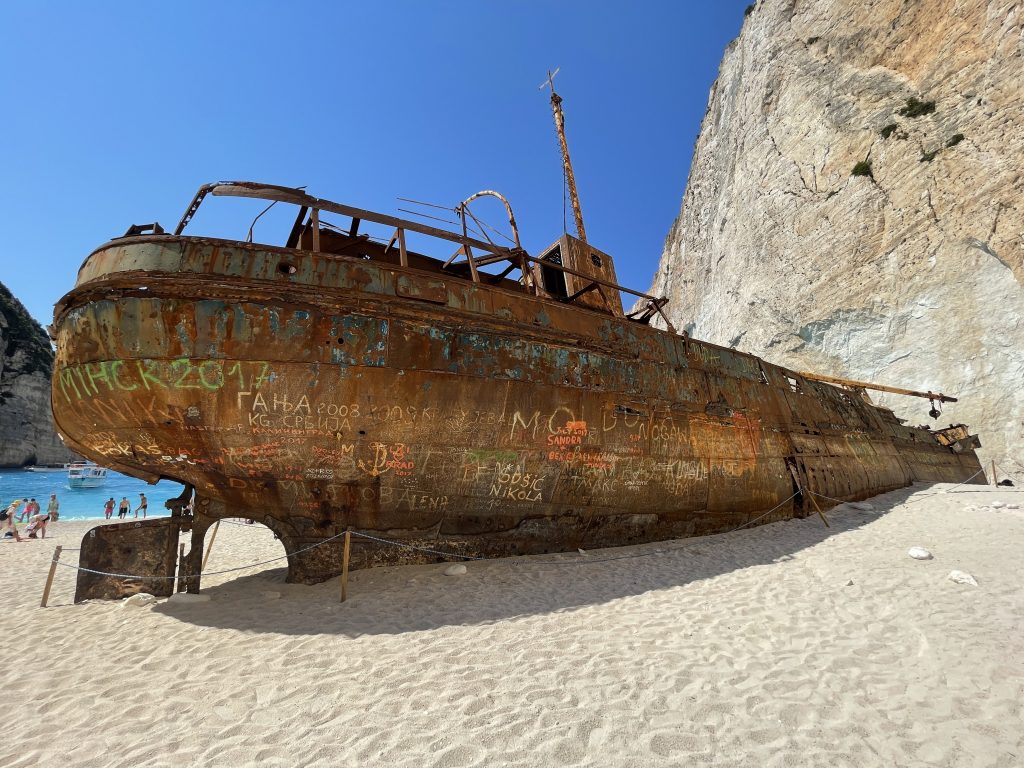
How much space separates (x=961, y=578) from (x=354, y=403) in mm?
7077

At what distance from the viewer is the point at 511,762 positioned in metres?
2.49

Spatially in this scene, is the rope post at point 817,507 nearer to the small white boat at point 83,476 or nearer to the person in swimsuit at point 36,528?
the person in swimsuit at point 36,528

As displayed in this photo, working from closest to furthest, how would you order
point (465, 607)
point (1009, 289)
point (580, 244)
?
point (465, 607) → point (580, 244) → point (1009, 289)

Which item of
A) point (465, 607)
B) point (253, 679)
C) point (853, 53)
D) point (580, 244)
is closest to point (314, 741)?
point (253, 679)

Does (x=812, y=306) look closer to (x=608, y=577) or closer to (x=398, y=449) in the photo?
(x=608, y=577)

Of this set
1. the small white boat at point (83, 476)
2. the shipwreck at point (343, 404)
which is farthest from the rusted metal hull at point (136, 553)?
the small white boat at point (83, 476)

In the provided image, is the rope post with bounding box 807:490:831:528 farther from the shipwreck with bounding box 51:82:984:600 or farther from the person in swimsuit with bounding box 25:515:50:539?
the person in swimsuit with bounding box 25:515:50:539

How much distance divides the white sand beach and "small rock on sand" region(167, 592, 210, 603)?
0.10m

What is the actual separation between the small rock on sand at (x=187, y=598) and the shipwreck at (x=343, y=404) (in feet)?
0.61

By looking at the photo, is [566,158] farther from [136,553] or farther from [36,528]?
[36,528]

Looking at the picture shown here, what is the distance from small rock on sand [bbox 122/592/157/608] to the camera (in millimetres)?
5180

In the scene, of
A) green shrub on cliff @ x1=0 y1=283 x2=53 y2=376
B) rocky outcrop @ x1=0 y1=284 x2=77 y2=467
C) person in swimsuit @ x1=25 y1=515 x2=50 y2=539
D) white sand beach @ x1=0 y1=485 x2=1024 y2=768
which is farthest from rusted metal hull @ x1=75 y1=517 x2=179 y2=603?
green shrub on cliff @ x1=0 y1=283 x2=53 y2=376

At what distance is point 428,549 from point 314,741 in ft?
9.85

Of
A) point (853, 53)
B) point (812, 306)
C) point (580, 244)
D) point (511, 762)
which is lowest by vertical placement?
point (511, 762)
